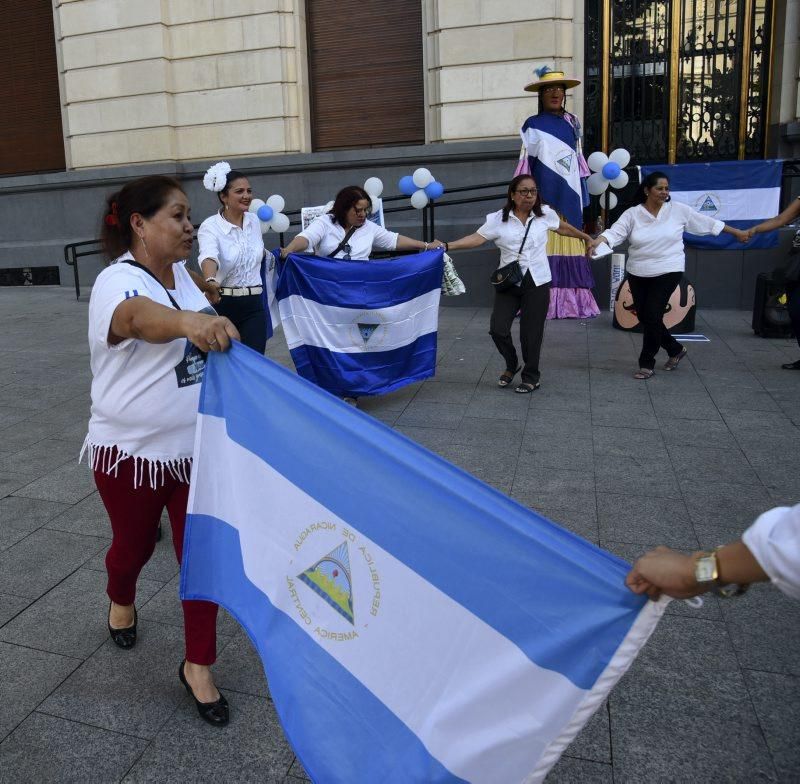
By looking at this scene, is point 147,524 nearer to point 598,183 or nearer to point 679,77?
point 598,183

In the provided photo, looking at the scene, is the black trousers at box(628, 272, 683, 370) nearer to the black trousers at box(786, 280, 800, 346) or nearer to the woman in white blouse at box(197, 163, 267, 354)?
the black trousers at box(786, 280, 800, 346)

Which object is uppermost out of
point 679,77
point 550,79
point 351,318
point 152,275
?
point 679,77

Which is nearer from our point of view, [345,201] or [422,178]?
[345,201]

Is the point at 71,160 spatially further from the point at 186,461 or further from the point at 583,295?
the point at 186,461

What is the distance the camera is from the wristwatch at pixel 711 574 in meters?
1.64

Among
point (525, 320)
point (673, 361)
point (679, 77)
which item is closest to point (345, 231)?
point (525, 320)

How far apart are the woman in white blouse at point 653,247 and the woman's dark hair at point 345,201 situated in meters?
2.42

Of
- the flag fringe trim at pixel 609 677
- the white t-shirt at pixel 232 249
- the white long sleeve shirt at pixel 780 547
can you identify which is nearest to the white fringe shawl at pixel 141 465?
the flag fringe trim at pixel 609 677

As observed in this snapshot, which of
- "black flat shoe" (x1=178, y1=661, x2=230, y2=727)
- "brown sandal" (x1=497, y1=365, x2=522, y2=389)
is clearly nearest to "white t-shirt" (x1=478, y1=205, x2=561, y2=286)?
"brown sandal" (x1=497, y1=365, x2=522, y2=389)

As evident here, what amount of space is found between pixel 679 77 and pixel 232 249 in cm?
1006

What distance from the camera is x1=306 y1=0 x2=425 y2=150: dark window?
1358 cm

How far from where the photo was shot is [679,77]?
12820 millimetres

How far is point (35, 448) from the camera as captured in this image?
5902 mm

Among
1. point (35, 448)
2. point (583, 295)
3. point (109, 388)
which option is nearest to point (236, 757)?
point (109, 388)
